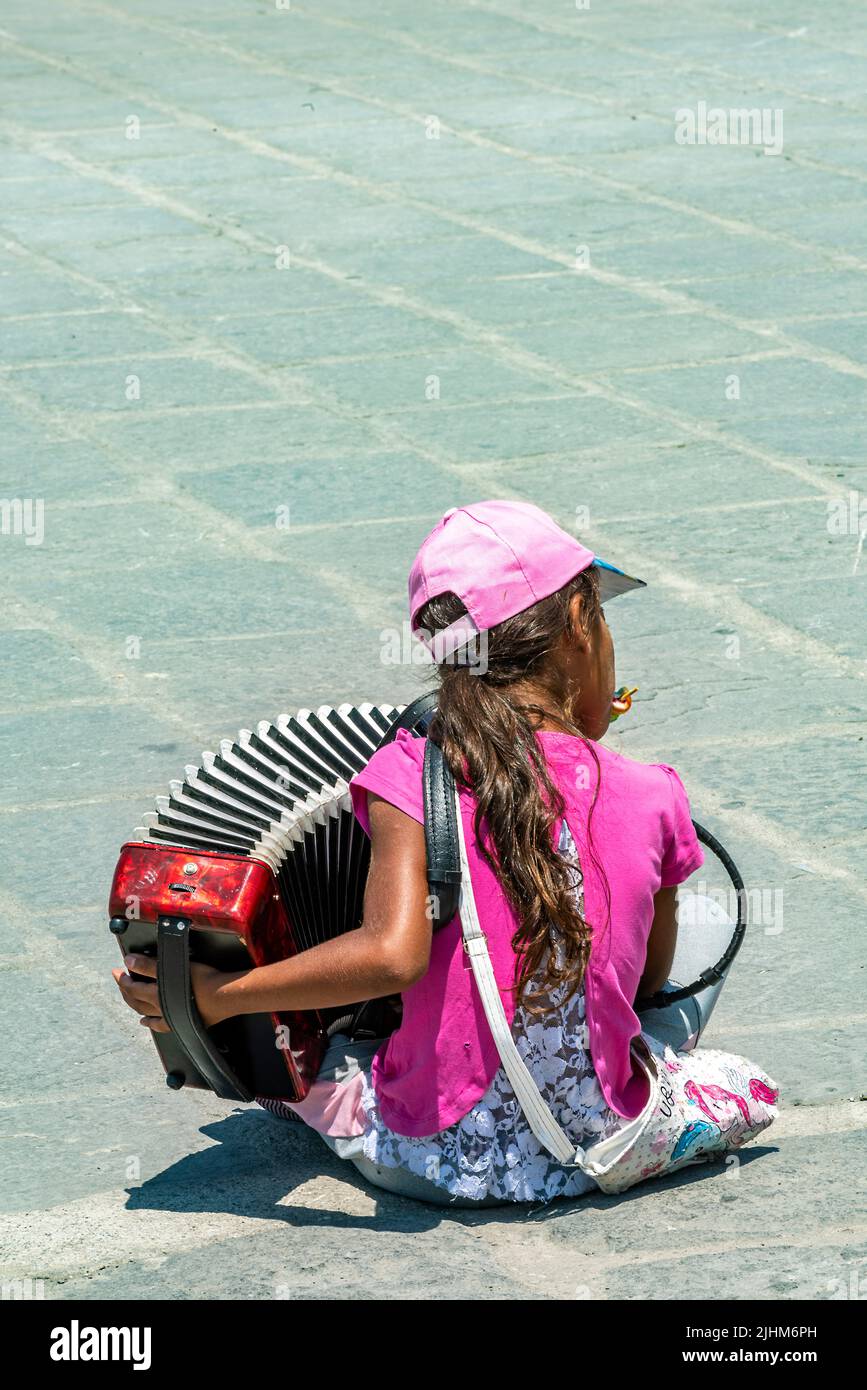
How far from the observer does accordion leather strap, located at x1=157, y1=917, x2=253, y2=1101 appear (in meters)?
2.35

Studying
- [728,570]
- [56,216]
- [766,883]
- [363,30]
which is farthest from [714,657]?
[363,30]

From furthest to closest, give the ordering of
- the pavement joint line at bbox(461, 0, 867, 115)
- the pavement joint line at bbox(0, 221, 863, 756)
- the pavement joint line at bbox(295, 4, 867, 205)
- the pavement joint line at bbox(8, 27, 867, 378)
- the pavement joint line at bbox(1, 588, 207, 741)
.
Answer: the pavement joint line at bbox(461, 0, 867, 115)
the pavement joint line at bbox(295, 4, 867, 205)
the pavement joint line at bbox(8, 27, 867, 378)
the pavement joint line at bbox(0, 221, 863, 756)
the pavement joint line at bbox(1, 588, 207, 741)

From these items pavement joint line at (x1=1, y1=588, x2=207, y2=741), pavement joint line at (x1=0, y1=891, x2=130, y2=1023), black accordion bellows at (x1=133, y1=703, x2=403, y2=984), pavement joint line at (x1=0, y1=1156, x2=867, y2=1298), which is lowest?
pavement joint line at (x1=1, y1=588, x2=207, y2=741)

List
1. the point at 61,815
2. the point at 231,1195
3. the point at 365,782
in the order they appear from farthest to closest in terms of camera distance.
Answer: the point at 61,815
the point at 231,1195
the point at 365,782

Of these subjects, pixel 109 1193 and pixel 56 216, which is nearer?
pixel 109 1193

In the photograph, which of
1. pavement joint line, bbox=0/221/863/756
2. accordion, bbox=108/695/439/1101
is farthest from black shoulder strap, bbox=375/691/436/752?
pavement joint line, bbox=0/221/863/756

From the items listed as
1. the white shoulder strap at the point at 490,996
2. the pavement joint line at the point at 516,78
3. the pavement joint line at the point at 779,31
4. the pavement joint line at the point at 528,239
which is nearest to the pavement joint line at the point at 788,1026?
the white shoulder strap at the point at 490,996

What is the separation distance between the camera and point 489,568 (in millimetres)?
2318

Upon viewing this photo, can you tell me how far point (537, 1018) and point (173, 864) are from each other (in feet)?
1.63

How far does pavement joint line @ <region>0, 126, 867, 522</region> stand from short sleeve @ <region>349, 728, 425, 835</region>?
291 cm

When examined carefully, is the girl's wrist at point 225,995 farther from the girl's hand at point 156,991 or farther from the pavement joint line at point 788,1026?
the pavement joint line at point 788,1026

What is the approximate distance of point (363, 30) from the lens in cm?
1055

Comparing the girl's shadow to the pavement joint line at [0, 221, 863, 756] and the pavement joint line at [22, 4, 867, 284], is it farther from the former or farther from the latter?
the pavement joint line at [22, 4, 867, 284]

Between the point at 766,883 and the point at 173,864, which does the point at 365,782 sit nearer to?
the point at 173,864
